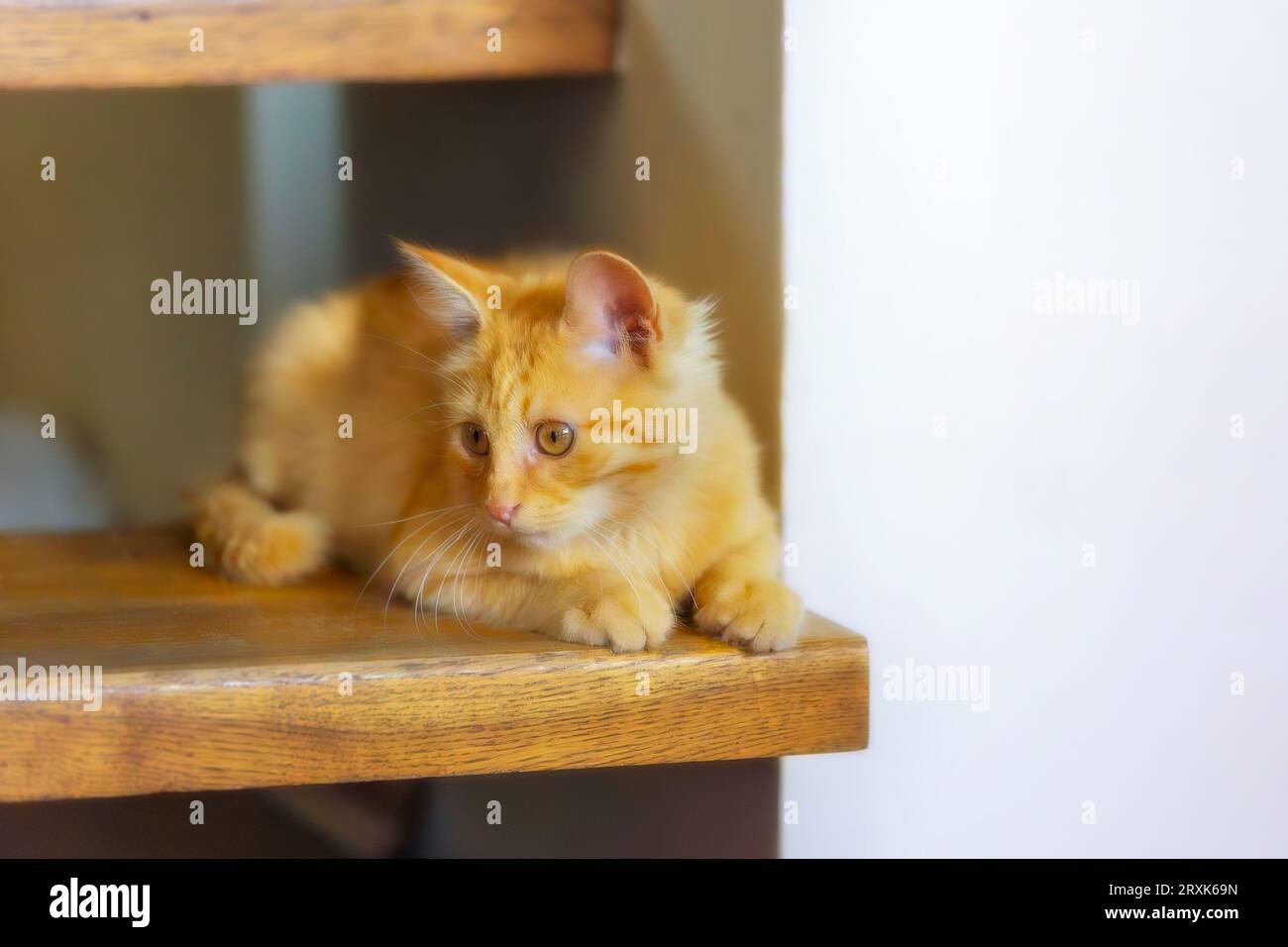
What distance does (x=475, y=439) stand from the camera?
98 cm

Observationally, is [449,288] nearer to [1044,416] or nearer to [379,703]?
[379,703]

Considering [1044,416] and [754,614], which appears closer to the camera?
[754,614]

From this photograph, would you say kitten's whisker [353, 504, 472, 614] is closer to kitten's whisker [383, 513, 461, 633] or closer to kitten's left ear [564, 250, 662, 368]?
A: kitten's whisker [383, 513, 461, 633]

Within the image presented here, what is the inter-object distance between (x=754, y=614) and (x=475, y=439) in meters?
0.31

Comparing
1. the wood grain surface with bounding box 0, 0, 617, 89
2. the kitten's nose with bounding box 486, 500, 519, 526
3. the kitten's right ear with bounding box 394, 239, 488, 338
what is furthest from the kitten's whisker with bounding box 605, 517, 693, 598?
the wood grain surface with bounding box 0, 0, 617, 89

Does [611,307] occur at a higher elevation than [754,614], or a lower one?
higher

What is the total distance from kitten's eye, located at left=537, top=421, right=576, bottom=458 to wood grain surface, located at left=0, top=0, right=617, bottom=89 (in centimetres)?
48

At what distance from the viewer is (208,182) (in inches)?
61.0

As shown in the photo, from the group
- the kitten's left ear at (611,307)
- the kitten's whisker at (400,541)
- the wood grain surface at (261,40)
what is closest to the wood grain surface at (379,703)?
the kitten's whisker at (400,541)

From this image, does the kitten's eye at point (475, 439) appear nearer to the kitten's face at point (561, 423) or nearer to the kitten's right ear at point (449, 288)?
the kitten's face at point (561, 423)

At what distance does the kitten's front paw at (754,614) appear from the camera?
0.87 m

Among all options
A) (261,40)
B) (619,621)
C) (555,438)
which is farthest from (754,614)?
(261,40)

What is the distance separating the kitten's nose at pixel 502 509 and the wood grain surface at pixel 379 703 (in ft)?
0.35
